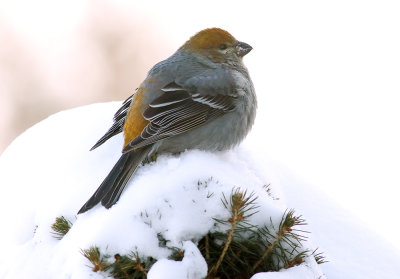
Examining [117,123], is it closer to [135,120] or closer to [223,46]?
[135,120]

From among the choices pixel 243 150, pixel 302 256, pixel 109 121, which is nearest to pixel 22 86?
pixel 109 121

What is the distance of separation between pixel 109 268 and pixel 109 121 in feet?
5.34

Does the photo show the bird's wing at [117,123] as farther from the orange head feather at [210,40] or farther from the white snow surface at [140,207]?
the orange head feather at [210,40]

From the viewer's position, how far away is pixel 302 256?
253cm

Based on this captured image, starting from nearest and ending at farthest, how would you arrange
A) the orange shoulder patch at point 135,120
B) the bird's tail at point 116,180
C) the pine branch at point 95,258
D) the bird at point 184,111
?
the pine branch at point 95,258 → the bird's tail at point 116,180 → the bird at point 184,111 → the orange shoulder patch at point 135,120

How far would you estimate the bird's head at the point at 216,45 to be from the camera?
169 inches

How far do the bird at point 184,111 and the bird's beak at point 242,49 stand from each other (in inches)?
9.7

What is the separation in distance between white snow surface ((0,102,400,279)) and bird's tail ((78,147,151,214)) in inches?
1.8

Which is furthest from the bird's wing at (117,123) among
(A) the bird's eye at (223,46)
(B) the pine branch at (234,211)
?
(B) the pine branch at (234,211)

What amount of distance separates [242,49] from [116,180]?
76.7 inches

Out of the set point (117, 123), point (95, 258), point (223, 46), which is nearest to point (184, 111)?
point (117, 123)

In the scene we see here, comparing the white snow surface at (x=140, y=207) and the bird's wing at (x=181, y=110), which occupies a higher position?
the bird's wing at (x=181, y=110)

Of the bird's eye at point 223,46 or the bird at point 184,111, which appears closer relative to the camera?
the bird at point 184,111

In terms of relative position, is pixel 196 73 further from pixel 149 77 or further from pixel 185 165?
pixel 185 165
